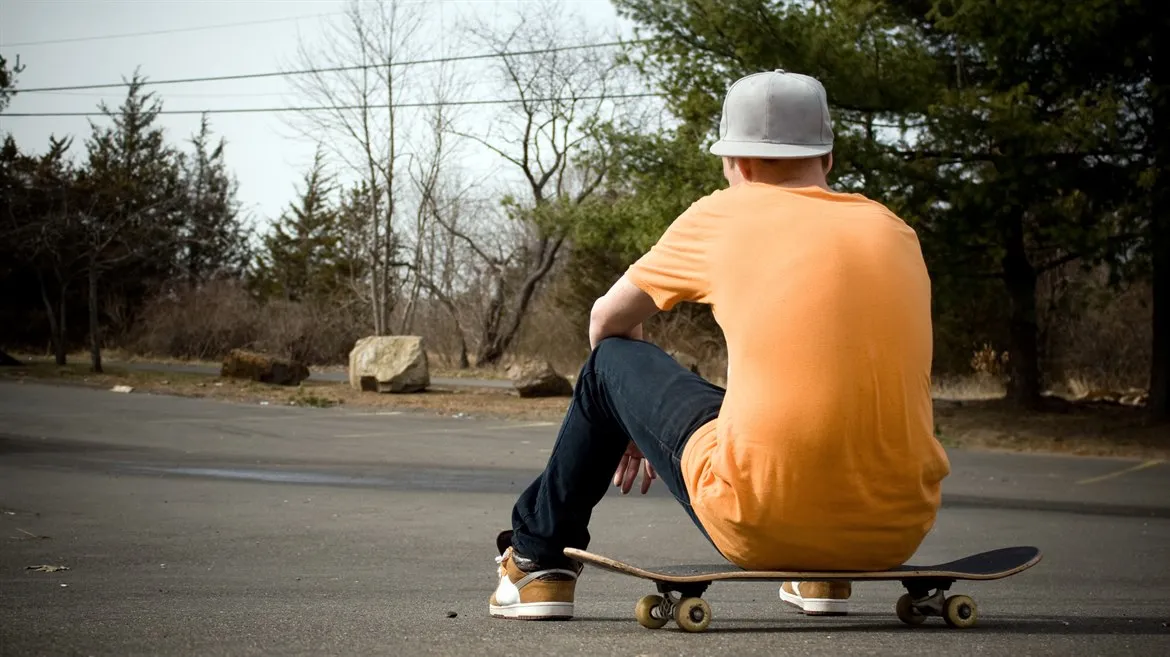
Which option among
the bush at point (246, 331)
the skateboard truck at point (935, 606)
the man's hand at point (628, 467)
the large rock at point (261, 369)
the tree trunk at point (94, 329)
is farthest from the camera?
the bush at point (246, 331)

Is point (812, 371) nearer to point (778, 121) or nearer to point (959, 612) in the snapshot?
point (778, 121)

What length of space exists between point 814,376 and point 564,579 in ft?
3.84

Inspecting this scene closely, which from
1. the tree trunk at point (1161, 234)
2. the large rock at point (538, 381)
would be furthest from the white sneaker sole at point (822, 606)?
the large rock at point (538, 381)

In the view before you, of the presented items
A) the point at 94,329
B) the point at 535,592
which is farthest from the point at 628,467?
the point at 94,329

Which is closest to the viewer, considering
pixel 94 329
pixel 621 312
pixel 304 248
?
pixel 621 312

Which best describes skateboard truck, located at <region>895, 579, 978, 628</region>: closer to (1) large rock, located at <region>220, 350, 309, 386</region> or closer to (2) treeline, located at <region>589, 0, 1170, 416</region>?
(2) treeline, located at <region>589, 0, 1170, 416</region>

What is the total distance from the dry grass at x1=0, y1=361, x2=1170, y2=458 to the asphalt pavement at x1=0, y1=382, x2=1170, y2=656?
5.21 ft

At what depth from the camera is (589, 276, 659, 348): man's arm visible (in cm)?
311

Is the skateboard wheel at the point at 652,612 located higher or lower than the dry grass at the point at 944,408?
higher

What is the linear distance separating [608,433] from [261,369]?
66.4 feet

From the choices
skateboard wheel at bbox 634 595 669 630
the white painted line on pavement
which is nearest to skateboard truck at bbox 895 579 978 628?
skateboard wheel at bbox 634 595 669 630

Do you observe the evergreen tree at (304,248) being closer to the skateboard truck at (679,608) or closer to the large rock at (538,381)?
the large rock at (538,381)

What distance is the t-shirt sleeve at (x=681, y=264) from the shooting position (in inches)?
113

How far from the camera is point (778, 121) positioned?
2922mm
